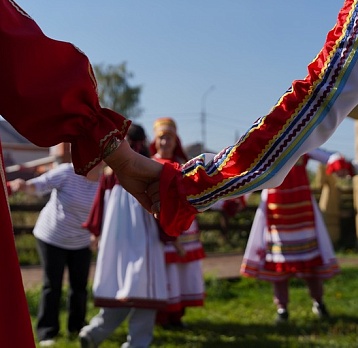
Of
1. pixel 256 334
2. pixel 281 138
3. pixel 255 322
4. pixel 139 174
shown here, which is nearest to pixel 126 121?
pixel 139 174

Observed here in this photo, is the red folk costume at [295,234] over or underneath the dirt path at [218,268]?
over

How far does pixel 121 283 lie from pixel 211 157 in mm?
2836

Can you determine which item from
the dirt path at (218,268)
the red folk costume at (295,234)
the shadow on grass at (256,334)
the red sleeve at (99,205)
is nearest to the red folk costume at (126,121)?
the red sleeve at (99,205)

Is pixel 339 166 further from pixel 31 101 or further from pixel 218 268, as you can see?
pixel 218 268

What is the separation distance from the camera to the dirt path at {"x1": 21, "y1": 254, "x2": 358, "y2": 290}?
26.9ft

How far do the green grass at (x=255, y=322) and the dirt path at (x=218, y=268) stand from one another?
2.21ft

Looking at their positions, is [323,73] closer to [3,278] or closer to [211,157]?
[211,157]

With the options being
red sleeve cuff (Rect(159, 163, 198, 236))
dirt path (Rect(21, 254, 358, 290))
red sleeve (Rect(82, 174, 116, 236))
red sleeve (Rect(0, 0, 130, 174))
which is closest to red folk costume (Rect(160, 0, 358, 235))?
red sleeve cuff (Rect(159, 163, 198, 236))

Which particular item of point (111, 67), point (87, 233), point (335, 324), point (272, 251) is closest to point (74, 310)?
point (87, 233)

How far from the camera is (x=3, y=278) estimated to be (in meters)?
1.42

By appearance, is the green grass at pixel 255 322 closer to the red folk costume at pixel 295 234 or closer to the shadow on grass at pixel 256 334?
the shadow on grass at pixel 256 334

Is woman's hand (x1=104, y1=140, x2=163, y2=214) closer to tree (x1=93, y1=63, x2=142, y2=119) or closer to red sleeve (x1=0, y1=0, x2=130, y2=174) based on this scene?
red sleeve (x1=0, y1=0, x2=130, y2=174)

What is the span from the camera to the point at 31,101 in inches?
56.9

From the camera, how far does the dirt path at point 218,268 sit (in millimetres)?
8203
